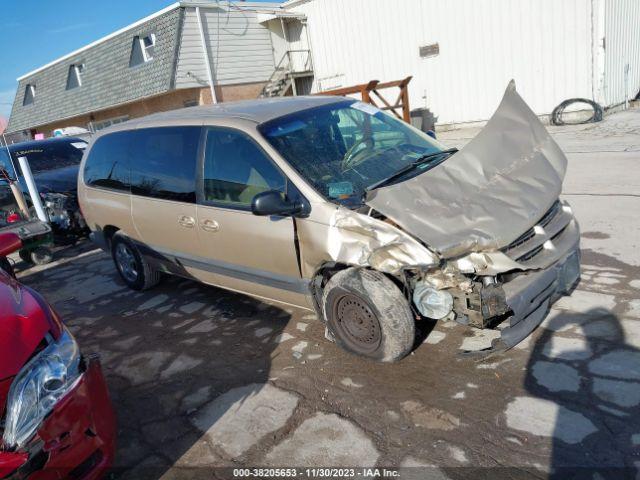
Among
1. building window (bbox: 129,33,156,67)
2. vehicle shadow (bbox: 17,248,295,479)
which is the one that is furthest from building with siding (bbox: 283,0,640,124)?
vehicle shadow (bbox: 17,248,295,479)

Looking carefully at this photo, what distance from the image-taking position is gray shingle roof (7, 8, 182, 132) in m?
18.0

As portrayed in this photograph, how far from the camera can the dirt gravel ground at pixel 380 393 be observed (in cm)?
244

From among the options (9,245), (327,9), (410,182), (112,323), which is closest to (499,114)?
(410,182)

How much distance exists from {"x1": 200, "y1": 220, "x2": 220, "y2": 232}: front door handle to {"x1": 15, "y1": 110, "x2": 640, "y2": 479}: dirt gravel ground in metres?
0.89

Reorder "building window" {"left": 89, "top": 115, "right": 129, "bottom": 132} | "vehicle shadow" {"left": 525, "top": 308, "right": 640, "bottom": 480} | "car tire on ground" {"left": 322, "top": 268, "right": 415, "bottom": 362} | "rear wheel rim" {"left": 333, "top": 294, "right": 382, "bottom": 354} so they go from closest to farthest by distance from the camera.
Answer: "vehicle shadow" {"left": 525, "top": 308, "right": 640, "bottom": 480}, "car tire on ground" {"left": 322, "top": 268, "right": 415, "bottom": 362}, "rear wheel rim" {"left": 333, "top": 294, "right": 382, "bottom": 354}, "building window" {"left": 89, "top": 115, "right": 129, "bottom": 132}

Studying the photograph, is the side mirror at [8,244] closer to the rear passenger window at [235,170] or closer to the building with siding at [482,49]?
the rear passenger window at [235,170]

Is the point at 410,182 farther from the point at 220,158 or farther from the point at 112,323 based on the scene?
the point at 112,323

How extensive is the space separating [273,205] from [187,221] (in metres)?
1.26

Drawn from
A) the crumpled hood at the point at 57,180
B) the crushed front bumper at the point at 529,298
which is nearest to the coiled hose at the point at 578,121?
the crushed front bumper at the point at 529,298

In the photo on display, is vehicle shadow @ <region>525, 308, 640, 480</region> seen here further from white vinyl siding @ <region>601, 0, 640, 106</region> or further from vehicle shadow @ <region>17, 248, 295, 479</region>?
white vinyl siding @ <region>601, 0, 640, 106</region>

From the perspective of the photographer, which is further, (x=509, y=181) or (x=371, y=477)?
(x=509, y=181)

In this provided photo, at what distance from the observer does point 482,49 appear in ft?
46.5

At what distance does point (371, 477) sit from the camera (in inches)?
93.3

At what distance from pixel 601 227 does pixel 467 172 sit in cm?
276
